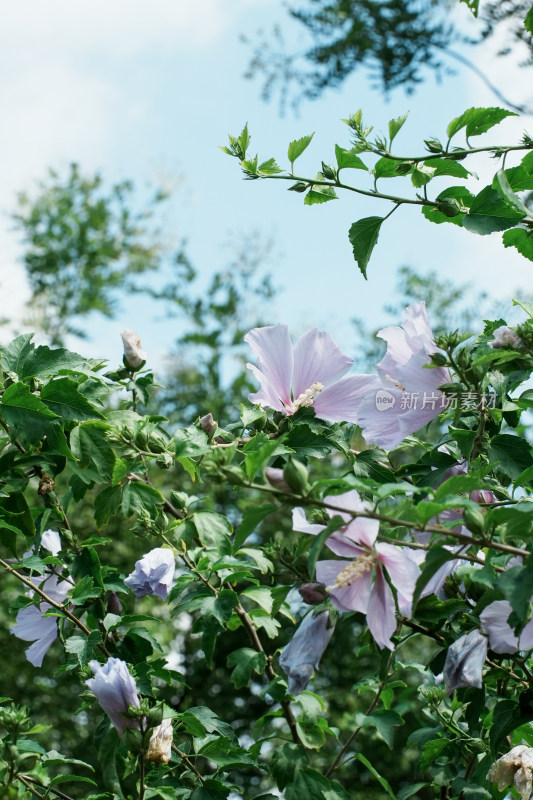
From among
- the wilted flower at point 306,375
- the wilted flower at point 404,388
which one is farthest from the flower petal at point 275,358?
the wilted flower at point 404,388

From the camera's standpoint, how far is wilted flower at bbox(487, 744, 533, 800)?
92 cm

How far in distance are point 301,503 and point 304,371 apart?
0.45 metres

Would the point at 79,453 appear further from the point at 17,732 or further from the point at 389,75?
the point at 389,75

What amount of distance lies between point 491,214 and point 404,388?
0.77 feet

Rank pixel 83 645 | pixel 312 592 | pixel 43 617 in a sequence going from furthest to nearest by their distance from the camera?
pixel 43 617
pixel 83 645
pixel 312 592

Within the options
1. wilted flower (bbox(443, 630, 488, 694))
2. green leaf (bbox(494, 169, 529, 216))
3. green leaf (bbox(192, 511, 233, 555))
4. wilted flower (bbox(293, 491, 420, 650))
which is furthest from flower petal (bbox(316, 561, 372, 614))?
green leaf (bbox(494, 169, 529, 216))

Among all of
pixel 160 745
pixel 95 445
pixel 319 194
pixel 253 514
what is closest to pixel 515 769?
pixel 160 745

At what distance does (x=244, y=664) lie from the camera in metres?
1.08

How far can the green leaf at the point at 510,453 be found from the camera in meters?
0.94

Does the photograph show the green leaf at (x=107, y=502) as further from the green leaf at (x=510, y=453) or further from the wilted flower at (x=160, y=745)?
the green leaf at (x=510, y=453)

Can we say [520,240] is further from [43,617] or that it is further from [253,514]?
[43,617]

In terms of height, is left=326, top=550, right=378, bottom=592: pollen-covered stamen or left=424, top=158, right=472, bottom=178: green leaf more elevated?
left=424, top=158, right=472, bottom=178: green leaf

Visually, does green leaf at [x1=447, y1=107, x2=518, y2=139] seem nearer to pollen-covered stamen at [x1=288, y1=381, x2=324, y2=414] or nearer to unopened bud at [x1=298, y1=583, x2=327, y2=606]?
pollen-covered stamen at [x1=288, y1=381, x2=324, y2=414]
